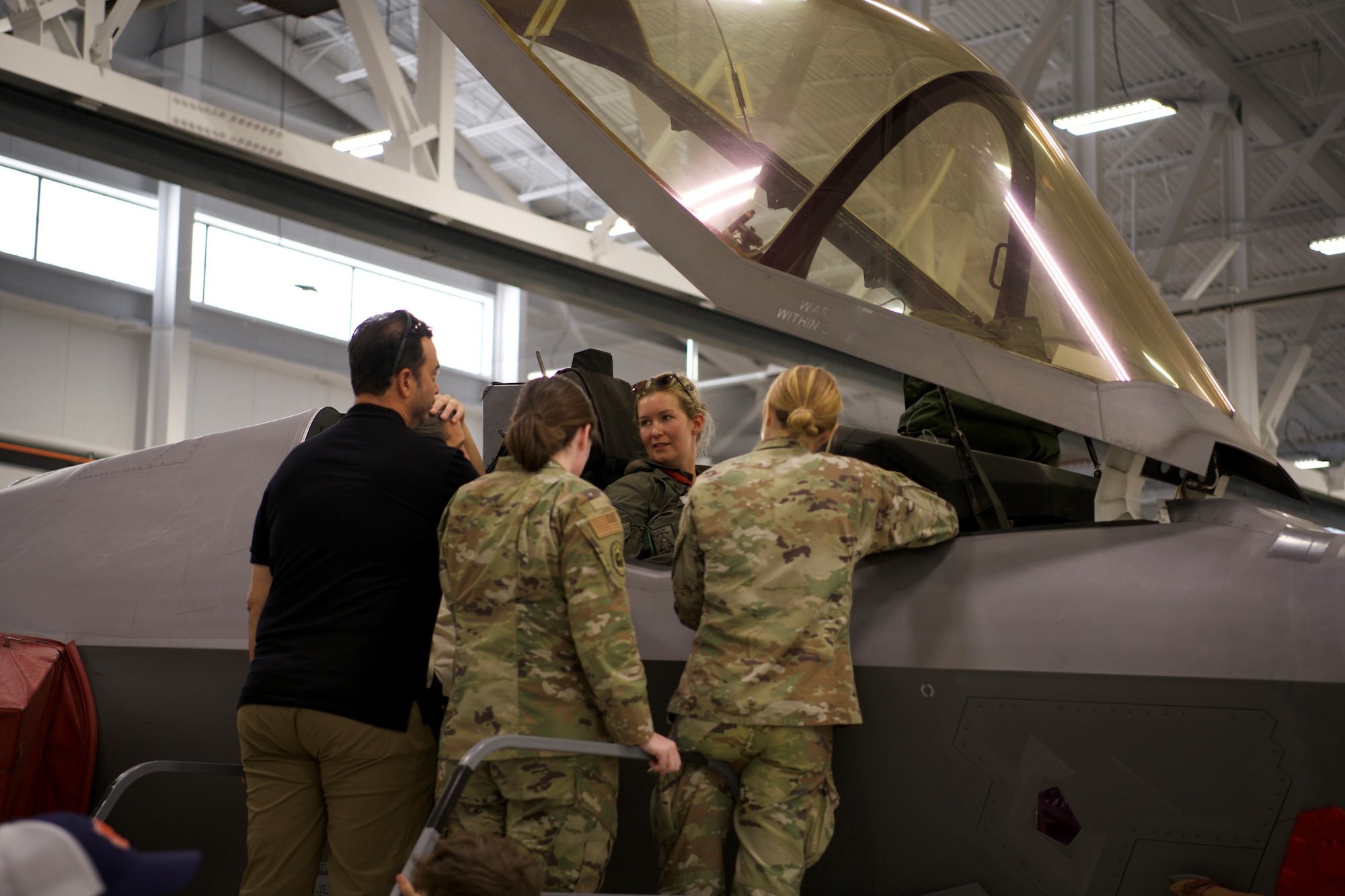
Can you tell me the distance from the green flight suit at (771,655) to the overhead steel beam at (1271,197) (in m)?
14.9

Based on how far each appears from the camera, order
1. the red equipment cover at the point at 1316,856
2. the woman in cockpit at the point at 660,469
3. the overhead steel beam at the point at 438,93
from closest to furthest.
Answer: the red equipment cover at the point at 1316,856 < the woman in cockpit at the point at 660,469 < the overhead steel beam at the point at 438,93

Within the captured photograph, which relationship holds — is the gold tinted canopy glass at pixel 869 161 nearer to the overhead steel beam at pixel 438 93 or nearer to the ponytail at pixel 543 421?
the ponytail at pixel 543 421

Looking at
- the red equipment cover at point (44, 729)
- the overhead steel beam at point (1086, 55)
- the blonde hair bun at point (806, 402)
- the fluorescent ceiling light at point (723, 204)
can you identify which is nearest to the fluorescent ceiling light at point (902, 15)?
the fluorescent ceiling light at point (723, 204)

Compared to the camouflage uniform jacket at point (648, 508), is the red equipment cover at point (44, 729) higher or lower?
lower

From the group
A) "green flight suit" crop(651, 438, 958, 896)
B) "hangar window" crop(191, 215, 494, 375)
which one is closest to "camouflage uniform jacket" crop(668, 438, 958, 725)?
"green flight suit" crop(651, 438, 958, 896)

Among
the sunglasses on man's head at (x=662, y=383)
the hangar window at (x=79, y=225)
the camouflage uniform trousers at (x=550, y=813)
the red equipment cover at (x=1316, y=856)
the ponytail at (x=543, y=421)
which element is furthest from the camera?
the hangar window at (x=79, y=225)

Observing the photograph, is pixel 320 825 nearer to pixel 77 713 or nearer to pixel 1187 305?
pixel 77 713

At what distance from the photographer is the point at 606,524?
266 centimetres

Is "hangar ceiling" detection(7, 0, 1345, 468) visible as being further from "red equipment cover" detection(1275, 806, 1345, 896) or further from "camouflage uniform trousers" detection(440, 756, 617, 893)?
"red equipment cover" detection(1275, 806, 1345, 896)

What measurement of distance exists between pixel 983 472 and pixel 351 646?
1.63 metres

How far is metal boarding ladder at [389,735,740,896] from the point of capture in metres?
2.31

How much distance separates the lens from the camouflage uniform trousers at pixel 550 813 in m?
2.58

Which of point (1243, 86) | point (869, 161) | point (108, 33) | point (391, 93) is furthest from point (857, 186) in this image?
point (1243, 86)

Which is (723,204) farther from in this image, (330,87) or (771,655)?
(330,87)
